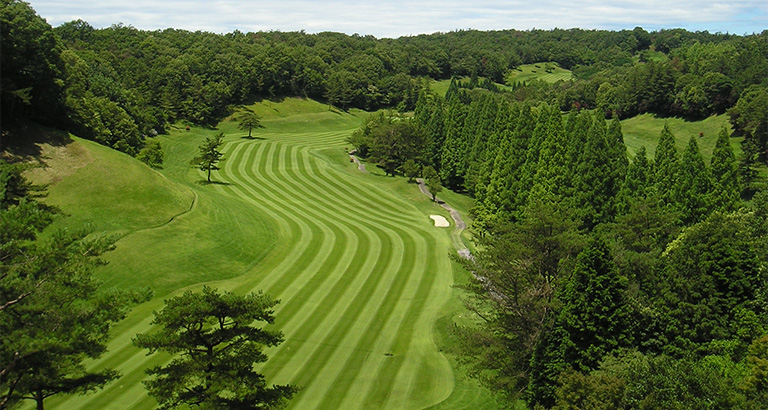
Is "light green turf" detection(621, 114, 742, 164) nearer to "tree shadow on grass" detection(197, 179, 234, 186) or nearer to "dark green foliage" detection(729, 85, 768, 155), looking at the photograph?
"dark green foliage" detection(729, 85, 768, 155)

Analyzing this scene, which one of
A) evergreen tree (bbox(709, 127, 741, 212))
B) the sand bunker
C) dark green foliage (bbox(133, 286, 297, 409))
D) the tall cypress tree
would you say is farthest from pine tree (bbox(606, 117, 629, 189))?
dark green foliage (bbox(133, 286, 297, 409))

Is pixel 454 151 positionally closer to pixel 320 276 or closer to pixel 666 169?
pixel 666 169

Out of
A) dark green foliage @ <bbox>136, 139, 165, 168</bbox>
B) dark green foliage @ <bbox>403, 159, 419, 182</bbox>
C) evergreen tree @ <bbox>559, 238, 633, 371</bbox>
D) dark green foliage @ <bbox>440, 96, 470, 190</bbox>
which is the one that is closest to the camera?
evergreen tree @ <bbox>559, 238, 633, 371</bbox>

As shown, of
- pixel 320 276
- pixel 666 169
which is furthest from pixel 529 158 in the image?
pixel 320 276

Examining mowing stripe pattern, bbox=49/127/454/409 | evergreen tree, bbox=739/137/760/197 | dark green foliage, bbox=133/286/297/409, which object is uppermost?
dark green foliage, bbox=133/286/297/409

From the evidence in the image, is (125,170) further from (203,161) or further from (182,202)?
(203,161)

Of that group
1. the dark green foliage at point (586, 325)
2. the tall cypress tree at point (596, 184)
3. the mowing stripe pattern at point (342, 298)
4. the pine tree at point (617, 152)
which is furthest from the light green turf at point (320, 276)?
the pine tree at point (617, 152)

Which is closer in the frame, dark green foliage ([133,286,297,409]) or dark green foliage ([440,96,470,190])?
dark green foliage ([133,286,297,409])
